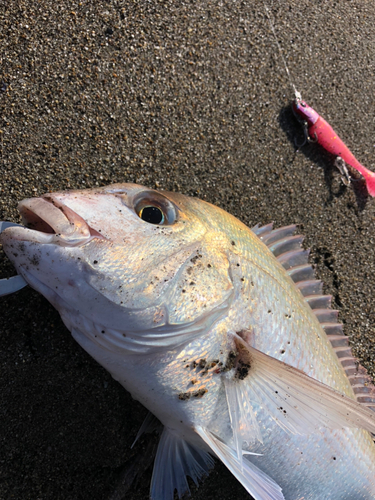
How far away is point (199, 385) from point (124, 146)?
129 cm

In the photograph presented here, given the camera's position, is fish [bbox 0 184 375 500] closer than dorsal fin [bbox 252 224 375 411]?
Yes

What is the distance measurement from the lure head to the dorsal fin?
75 cm

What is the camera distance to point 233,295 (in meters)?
1.34

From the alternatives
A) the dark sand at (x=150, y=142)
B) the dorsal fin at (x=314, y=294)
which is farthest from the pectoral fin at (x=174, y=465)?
the dorsal fin at (x=314, y=294)

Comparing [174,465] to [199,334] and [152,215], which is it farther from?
[152,215]

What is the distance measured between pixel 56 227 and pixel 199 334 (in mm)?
644

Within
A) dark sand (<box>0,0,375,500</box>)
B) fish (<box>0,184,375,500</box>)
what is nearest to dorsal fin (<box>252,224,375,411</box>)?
fish (<box>0,184,375,500</box>)

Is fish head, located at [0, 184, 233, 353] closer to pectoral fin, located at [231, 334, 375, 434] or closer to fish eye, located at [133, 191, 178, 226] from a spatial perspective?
fish eye, located at [133, 191, 178, 226]

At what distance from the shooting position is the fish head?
3.56ft

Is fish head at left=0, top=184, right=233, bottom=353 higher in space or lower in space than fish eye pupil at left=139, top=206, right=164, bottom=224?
lower

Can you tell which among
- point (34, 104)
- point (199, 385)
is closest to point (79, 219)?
point (199, 385)

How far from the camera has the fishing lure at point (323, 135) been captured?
6.75 feet

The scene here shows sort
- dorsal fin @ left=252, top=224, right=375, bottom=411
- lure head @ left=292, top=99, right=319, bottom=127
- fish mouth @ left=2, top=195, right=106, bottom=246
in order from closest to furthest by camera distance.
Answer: fish mouth @ left=2, top=195, right=106, bottom=246, dorsal fin @ left=252, top=224, right=375, bottom=411, lure head @ left=292, top=99, right=319, bottom=127

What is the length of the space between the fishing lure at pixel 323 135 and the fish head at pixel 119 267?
1300mm
